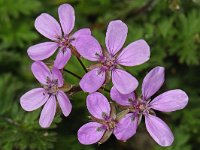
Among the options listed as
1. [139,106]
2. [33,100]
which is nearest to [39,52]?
[33,100]

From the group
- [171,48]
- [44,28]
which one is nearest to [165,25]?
[171,48]

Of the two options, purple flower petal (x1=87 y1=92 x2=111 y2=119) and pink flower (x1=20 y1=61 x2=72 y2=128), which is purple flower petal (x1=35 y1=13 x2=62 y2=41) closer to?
pink flower (x1=20 y1=61 x2=72 y2=128)

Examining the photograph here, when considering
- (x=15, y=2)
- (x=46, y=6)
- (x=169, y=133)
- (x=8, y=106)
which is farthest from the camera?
(x=46, y=6)

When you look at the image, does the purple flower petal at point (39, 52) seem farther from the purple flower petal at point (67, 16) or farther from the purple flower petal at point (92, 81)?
the purple flower petal at point (92, 81)

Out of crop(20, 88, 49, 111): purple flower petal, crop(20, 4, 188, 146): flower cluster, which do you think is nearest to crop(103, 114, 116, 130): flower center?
crop(20, 4, 188, 146): flower cluster

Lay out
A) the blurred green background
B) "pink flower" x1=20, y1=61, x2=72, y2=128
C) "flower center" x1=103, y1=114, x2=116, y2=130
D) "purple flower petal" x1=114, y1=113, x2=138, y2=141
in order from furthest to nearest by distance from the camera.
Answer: the blurred green background, "pink flower" x1=20, y1=61, x2=72, y2=128, "flower center" x1=103, y1=114, x2=116, y2=130, "purple flower petal" x1=114, y1=113, x2=138, y2=141

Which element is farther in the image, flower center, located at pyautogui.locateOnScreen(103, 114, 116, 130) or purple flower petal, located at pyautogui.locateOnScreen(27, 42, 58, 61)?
purple flower petal, located at pyautogui.locateOnScreen(27, 42, 58, 61)

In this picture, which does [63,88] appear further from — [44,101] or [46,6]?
[46,6]
